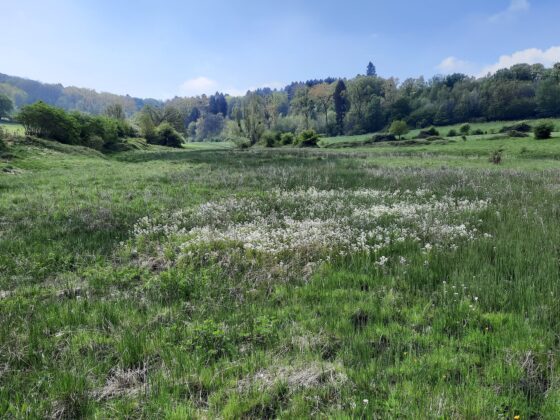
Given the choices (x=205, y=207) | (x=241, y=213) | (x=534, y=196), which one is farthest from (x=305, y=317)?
(x=534, y=196)

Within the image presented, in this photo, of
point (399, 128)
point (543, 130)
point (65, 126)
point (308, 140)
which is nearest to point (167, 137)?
point (308, 140)

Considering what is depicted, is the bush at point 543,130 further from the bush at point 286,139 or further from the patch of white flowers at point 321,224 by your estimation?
the bush at point 286,139

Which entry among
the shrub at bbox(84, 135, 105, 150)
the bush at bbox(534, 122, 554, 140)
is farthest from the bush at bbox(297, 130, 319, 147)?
the bush at bbox(534, 122, 554, 140)

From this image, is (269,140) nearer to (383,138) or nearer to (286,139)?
(286,139)

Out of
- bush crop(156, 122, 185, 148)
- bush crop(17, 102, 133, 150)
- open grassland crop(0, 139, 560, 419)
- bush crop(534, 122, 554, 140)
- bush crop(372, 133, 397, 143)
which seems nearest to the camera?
open grassland crop(0, 139, 560, 419)

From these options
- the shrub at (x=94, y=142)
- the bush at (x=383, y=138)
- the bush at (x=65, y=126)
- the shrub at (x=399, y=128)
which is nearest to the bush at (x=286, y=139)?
the bush at (x=383, y=138)

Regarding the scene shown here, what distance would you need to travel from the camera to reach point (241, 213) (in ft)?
39.2

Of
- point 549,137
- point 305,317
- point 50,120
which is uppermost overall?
point 50,120

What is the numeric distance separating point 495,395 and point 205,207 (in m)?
10.7

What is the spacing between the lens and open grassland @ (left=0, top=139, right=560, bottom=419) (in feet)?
12.2

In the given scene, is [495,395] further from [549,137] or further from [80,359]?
[549,137]

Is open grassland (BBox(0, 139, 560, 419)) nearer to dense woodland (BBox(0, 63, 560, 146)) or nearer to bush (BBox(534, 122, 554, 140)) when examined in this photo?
bush (BBox(534, 122, 554, 140))

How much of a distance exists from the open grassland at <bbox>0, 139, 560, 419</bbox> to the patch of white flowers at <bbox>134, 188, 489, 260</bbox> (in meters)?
0.07

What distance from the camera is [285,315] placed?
17.9ft
